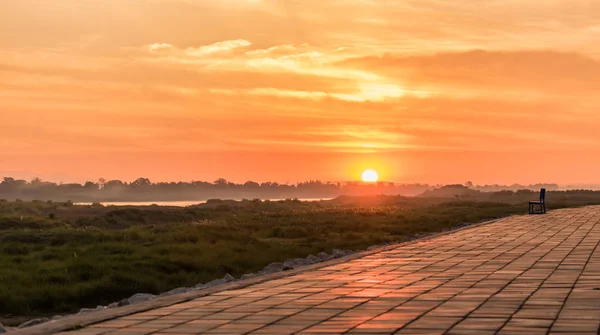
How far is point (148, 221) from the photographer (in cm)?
5509

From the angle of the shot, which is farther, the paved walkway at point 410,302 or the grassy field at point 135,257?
the grassy field at point 135,257

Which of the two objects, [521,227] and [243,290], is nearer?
[243,290]

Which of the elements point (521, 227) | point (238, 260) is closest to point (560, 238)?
point (521, 227)

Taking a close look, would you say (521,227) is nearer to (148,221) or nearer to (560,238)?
(560,238)

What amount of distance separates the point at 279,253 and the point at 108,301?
750 cm

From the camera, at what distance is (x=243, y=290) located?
11961 mm

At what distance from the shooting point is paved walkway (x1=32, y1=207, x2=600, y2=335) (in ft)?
26.9

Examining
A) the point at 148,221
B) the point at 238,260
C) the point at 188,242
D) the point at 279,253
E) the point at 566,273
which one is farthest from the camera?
the point at 148,221

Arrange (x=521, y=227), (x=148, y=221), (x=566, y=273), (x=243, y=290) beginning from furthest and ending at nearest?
1. (x=148, y=221)
2. (x=521, y=227)
3. (x=566, y=273)
4. (x=243, y=290)

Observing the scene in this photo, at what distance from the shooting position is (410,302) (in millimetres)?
10008

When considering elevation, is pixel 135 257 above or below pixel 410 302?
below

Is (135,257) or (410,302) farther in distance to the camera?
(135,257)

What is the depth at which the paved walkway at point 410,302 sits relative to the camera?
821 cm

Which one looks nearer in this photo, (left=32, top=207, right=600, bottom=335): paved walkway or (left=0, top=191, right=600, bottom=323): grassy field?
(left=32, top=207, right=600, bottom=335): paved walkway
